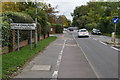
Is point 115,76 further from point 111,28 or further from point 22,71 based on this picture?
point 111,28

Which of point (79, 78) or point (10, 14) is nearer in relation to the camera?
point (79, 78)

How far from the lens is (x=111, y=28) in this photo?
4875cm

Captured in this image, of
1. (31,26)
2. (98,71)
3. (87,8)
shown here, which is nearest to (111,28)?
(31,26)

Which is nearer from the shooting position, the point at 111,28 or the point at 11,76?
the point at 11,76

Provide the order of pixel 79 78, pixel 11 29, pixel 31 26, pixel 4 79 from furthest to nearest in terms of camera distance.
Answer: pixel 31 26
pixel 11 29
pixel 79 78
pixel 4 79

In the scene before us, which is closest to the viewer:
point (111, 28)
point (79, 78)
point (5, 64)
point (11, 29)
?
point (79, 78)

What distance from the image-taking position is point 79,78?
7531 millimetres

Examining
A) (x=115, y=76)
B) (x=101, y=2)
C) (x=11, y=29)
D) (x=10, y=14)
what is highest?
(x=101, y=2)

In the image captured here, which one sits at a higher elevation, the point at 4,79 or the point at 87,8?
the point at 87,8

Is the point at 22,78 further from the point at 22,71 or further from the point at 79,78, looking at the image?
the point at 79,78

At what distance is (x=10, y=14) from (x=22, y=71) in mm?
6596

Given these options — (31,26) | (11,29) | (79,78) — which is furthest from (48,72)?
(31,26)

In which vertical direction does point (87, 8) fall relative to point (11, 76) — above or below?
above

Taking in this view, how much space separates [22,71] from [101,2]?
44243 millimetres
